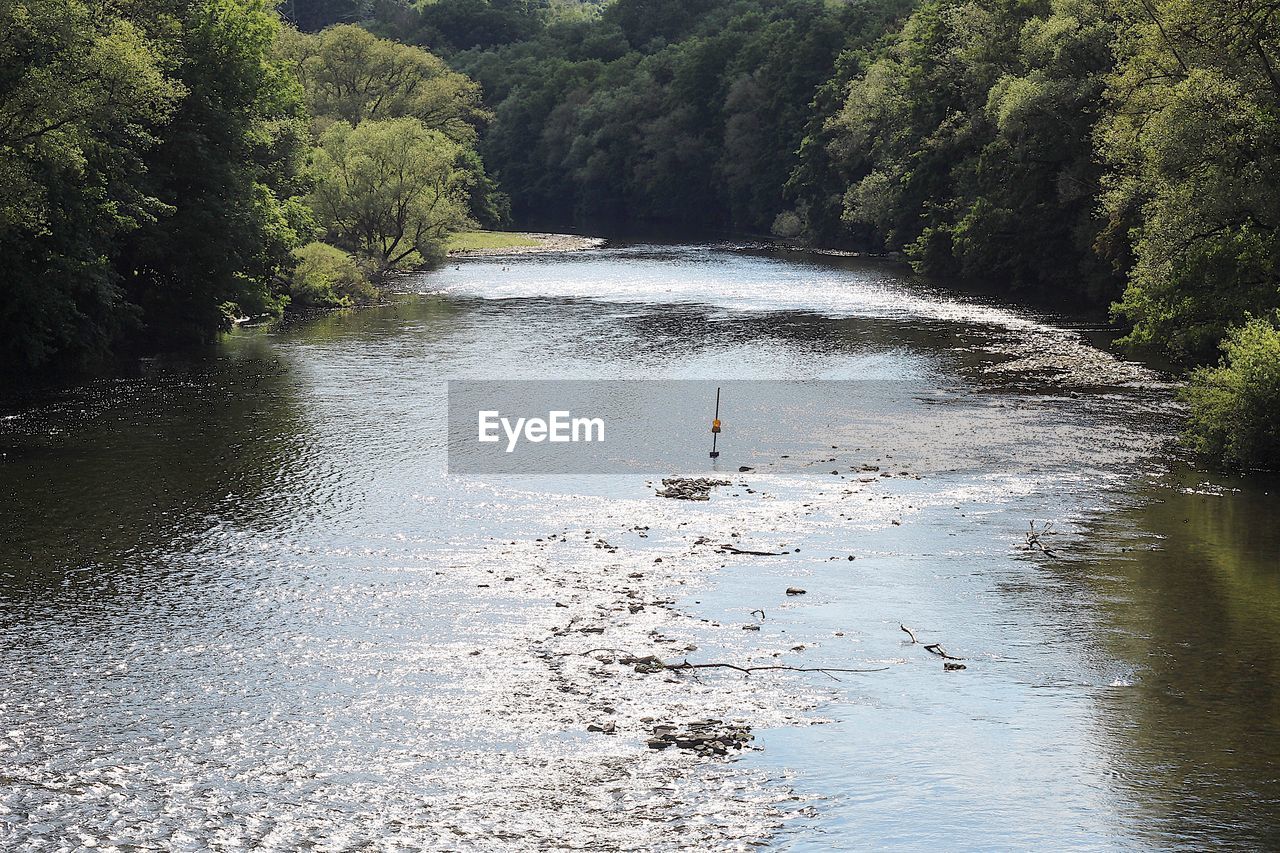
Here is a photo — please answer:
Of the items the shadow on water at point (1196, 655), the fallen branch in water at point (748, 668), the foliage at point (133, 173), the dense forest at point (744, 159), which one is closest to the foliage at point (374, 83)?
the dense forest at point (744, 159)

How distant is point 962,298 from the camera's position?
7088 centimetres

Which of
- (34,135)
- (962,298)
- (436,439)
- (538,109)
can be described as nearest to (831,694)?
(436,439)

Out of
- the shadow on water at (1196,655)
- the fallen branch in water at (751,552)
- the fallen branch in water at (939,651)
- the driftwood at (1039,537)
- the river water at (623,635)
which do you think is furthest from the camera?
the driftwood at (1039,537)

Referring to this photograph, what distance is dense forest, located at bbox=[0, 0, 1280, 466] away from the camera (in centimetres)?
3772

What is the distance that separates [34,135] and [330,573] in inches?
764

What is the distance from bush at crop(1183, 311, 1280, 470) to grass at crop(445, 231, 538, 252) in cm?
7419

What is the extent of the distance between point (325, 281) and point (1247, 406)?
47367mm

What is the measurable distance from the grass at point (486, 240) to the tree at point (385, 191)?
14930mm

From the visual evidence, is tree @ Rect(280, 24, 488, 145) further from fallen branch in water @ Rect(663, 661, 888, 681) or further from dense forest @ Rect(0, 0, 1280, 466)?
fallen branch in water @ Rect(663, 661, 888, 681)

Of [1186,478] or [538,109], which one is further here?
[538,109]

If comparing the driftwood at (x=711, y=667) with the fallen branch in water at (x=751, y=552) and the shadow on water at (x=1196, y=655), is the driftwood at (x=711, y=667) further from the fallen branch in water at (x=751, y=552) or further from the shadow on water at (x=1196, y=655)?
the fallen branch in water at (x=751, y=552)


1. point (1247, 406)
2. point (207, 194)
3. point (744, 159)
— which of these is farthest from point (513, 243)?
point (1247, 406)

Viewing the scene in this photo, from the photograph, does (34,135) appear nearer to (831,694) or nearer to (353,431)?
(353,431)

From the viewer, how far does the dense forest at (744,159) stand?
37719mm
